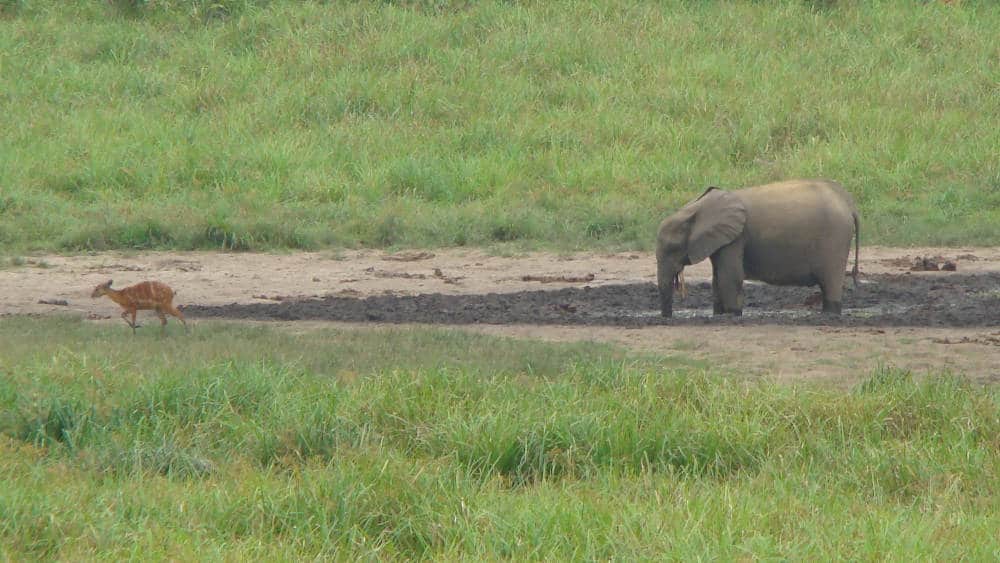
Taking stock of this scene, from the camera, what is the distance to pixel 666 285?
1015 cm

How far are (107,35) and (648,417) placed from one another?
1517 cm

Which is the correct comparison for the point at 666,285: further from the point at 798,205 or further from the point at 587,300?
the point at 798,205

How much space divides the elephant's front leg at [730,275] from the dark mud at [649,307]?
0.47ft

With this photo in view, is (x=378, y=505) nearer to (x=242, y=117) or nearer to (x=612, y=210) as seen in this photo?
(x=612, y=210)

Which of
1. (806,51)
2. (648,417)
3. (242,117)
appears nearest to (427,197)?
(242,117)

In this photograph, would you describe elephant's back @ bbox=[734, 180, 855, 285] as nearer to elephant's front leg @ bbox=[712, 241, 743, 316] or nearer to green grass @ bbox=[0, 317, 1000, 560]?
elephant's front leg @ bbox=[712, 241, 743, 316]

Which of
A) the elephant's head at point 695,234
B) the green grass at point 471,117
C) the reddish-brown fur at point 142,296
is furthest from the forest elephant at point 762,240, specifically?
the reddish-brown fur at point 142,296

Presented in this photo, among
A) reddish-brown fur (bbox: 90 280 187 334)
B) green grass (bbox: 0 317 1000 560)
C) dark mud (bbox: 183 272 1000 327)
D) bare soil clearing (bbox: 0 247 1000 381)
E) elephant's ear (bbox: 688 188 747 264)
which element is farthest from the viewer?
elephant's ear (bbox: 688 188 747 264)

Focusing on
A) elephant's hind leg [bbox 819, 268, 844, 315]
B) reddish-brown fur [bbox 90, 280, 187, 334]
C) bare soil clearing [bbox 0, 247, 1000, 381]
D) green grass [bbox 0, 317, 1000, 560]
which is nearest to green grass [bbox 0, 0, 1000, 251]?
bare soil clearing [bbox 0, 247, 1000, 381]

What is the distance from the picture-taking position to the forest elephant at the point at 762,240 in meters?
10.1

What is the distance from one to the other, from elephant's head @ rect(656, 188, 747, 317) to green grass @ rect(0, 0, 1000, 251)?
3.03 m

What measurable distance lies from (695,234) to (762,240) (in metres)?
0.48

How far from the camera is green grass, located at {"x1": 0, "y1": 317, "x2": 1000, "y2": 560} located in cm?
503

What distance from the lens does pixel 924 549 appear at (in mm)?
4824
